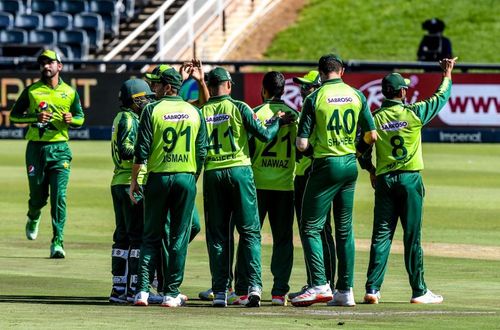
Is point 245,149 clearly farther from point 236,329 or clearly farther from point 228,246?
point 236,329

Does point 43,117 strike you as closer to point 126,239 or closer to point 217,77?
point 126,239

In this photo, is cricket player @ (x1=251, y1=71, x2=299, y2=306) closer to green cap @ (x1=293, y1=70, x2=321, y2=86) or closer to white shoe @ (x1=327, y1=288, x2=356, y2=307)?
green cap @ (x1=293, y1=70, x2=321, y2=86)

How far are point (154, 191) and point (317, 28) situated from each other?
31597 mm

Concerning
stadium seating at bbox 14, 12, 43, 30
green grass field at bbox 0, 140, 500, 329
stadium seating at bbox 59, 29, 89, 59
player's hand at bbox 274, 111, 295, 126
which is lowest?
green grass field at bbox 0, 140, 500, 329

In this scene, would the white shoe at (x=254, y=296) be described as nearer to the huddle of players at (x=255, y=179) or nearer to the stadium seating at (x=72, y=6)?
the huddle of players at (x=255, y=179)

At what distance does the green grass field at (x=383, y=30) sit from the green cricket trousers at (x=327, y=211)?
28513mm

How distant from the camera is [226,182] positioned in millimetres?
11781

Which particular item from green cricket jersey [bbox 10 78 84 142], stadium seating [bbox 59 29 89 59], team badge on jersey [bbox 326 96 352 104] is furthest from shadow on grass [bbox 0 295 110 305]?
stadium seating [bbox 59 29 89 59]

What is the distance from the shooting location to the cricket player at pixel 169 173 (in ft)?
37.9

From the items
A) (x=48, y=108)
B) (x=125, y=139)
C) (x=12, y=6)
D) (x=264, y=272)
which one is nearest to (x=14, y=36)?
(x=12, y=6)

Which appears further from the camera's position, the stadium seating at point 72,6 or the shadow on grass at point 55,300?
the stadium seating at point 72,6

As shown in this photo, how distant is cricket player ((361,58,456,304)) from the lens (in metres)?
12.2

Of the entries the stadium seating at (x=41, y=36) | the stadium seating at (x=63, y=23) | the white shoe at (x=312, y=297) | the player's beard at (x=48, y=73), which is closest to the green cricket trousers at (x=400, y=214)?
the white shoe at (x=312, y=297)

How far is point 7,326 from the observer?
1001 centimetres
